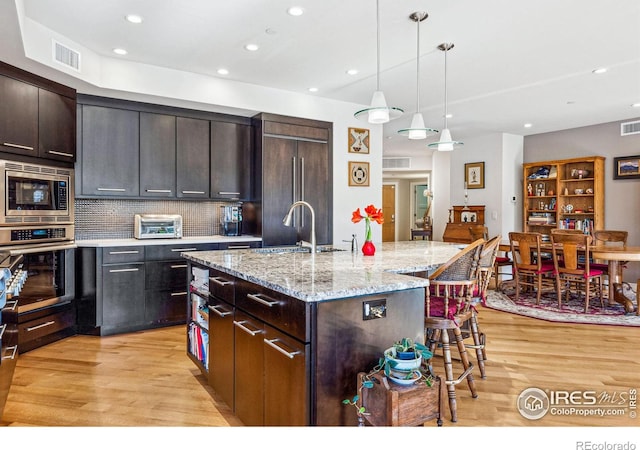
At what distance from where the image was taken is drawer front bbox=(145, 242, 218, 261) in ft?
13.0

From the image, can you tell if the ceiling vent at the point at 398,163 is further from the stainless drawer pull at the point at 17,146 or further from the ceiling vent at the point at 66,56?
the stainless drawer pull at the point at 17,146

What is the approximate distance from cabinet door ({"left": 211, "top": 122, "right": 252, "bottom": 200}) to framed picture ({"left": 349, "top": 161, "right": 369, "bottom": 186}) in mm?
1346

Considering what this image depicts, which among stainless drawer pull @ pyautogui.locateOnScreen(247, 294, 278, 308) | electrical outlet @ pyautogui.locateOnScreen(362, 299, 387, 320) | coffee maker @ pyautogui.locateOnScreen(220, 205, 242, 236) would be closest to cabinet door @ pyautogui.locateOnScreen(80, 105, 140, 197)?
coffee maker @ pyautogui.locateOnScreen(220, 205, 242, 236)

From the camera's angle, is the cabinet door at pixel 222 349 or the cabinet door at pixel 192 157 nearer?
the cabinet door at pixel 222 349

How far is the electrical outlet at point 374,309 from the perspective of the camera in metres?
1.63

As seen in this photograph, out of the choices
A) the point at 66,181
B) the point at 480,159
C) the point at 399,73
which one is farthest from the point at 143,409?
the point at 480,159

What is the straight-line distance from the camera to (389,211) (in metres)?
11.9

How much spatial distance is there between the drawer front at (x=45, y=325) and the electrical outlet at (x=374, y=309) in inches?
121

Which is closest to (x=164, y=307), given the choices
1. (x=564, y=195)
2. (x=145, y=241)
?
(x=145, y=241)

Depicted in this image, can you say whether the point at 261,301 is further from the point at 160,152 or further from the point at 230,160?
the point at 230,160

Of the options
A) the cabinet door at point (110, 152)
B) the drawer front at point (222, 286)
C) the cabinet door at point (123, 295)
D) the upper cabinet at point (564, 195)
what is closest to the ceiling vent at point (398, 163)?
the upper cabinet at point (564, 195)

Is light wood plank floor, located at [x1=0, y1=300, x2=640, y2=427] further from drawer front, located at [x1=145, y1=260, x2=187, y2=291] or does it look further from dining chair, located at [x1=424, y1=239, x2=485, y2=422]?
drawer front, located at [x1=145, y1=260, x2=187, y2=291]

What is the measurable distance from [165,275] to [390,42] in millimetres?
3015
